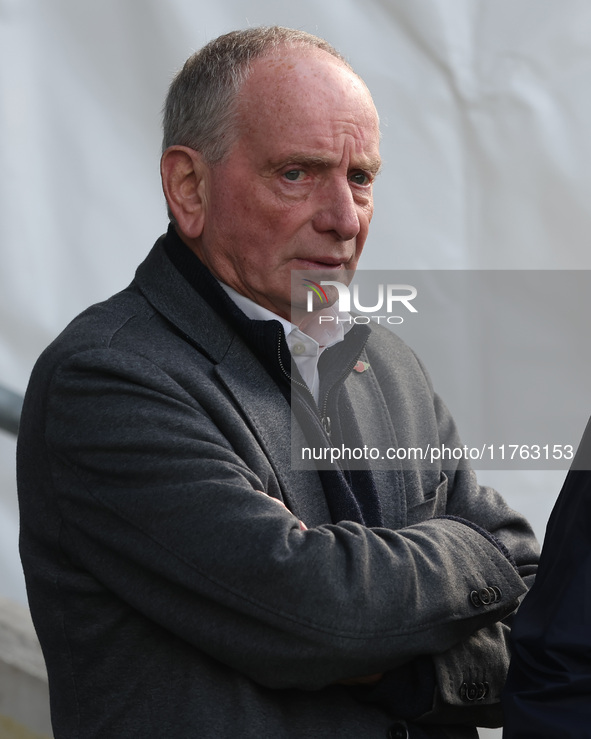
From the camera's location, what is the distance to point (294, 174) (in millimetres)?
2018

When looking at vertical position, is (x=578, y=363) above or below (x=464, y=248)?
below

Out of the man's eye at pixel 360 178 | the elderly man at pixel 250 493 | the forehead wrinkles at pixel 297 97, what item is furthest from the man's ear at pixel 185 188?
the man's eye at pixel 360 178

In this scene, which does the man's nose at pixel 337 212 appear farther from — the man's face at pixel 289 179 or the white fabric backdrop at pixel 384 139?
the white fabric backdrop at pixel 384 139

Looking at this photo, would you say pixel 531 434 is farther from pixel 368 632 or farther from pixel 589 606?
pixel 589 606

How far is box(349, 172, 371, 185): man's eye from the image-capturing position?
2092 mm

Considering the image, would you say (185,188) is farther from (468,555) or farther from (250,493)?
(468,555)

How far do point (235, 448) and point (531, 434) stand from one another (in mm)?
1482

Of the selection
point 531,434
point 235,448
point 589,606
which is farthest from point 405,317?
point 589,606

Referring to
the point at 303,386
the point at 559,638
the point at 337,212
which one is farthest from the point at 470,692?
the point at 337,212

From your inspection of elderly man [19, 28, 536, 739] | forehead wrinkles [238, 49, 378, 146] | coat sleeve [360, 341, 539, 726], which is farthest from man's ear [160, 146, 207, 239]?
coat sleeve [360, 341, 539, 726]

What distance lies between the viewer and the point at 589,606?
1.36 m

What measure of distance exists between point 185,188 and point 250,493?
2.26 ft

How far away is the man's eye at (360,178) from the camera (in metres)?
2.09

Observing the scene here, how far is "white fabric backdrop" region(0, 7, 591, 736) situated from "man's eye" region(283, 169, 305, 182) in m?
1.01
